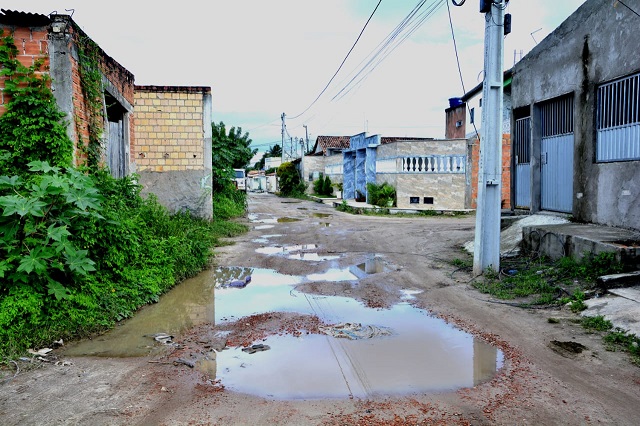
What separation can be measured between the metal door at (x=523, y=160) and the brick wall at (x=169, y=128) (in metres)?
8.44

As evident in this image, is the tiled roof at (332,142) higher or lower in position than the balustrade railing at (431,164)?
higher

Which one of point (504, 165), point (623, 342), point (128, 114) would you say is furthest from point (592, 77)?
point (504, 165)

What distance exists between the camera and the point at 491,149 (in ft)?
27.0

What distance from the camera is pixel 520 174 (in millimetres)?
12203

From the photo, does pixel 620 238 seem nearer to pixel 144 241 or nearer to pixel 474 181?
pixel 144 241

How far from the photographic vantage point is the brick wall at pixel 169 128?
14.2 metres

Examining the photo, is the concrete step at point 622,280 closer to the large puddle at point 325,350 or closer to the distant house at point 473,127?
the large puddle at point 325,350

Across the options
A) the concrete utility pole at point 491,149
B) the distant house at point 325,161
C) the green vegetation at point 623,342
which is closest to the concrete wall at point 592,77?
the concrete utility pole at point 491,149

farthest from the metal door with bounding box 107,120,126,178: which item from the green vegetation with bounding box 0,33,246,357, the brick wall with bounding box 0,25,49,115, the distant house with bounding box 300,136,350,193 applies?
the distant house with bounding box 300,136,350,193

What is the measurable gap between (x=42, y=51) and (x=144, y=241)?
288 cm

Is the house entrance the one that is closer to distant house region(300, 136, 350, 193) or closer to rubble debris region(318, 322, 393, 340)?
rubble debris region(318, 322, 393, 340)

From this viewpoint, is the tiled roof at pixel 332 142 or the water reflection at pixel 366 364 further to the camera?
the tiled roof at pixel 332 142

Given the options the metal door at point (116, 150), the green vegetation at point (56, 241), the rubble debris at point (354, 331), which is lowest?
the rubble debris at point (354, 331)

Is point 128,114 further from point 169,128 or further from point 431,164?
point 431,164
